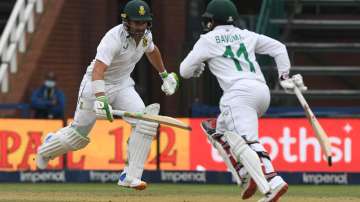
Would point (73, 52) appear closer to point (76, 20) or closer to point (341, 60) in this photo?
point (76, 20)

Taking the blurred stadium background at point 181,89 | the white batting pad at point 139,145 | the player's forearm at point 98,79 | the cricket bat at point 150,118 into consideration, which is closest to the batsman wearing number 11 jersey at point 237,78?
the cricket bat at point 150,118

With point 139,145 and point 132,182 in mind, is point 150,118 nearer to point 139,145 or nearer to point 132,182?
point 139,145

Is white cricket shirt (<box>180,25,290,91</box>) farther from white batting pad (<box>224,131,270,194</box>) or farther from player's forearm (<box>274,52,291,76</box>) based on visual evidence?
white batting pad (<box>224,131,270,194</box>)

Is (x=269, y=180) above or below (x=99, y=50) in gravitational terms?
below

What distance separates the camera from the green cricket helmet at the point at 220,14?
9914 mm

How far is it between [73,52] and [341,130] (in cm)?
674

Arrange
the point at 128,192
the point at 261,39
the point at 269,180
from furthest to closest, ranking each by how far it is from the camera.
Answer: the point at 128,192 < the point at 261,39 < the point at 269,180

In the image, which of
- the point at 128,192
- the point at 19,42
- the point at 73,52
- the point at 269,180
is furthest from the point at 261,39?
the point at 73,52

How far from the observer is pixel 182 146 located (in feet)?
52.8

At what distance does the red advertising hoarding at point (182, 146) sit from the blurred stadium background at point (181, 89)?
1 cm

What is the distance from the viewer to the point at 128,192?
1250 cm

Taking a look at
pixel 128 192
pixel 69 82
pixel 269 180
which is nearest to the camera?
pixel 269 180

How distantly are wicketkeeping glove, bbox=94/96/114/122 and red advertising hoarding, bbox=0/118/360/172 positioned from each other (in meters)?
5.51

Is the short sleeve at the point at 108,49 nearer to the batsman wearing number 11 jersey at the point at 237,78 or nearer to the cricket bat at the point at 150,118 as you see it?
the cricket bat at the point at 150,118
